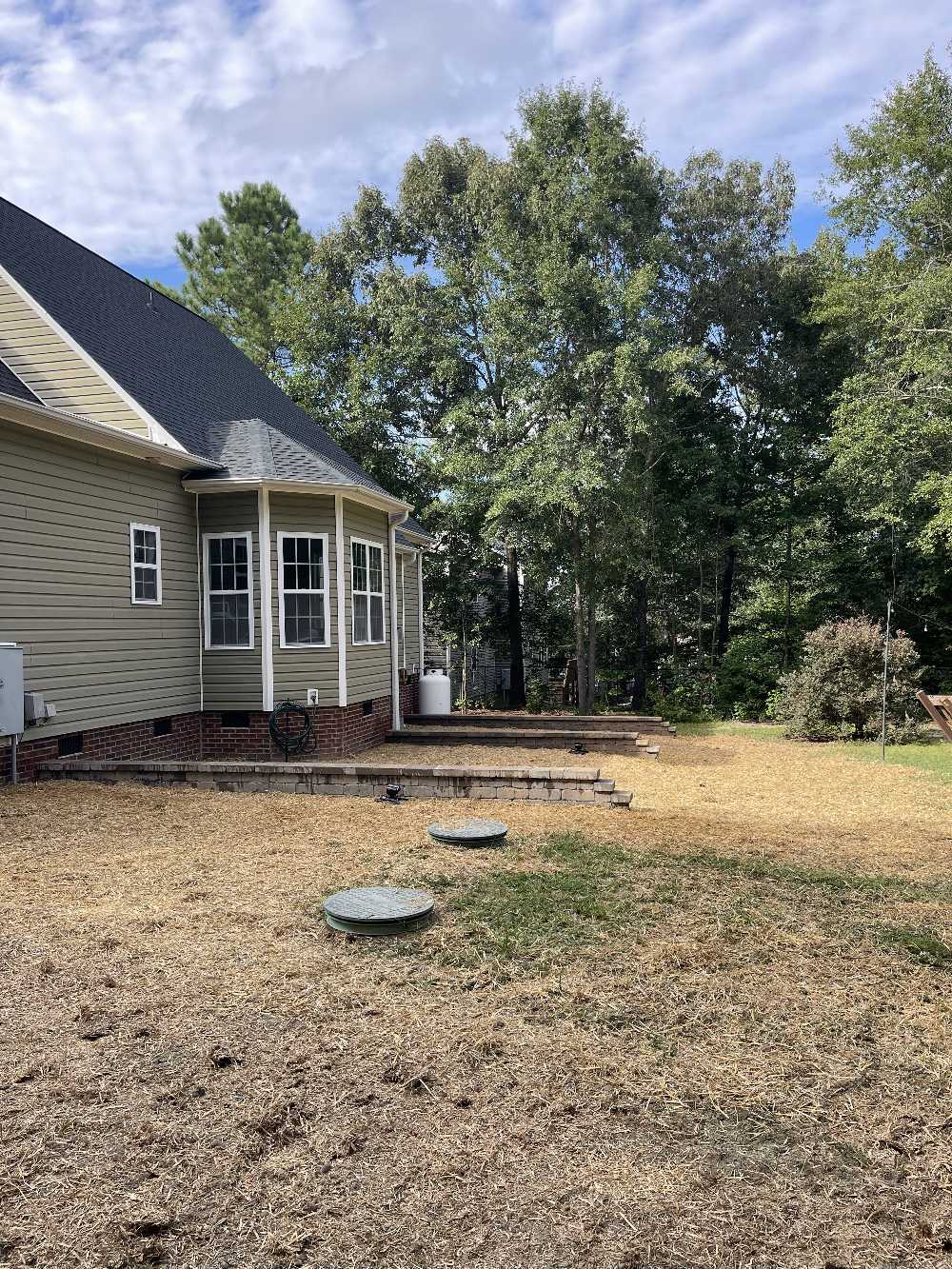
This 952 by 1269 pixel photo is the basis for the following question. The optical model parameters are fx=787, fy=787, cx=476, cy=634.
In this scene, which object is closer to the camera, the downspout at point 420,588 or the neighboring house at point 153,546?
the neighboring house at point 153,546

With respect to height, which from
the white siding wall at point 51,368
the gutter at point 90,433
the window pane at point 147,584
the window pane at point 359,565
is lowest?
the window pane at point 147,584

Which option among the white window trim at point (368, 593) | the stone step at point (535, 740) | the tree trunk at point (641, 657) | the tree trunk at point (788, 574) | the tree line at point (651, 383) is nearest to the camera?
the white window trim at point (368, 593)

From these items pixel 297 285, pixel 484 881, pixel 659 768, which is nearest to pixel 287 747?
pixel 659 768

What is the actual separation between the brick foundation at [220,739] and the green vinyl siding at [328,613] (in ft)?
1.21

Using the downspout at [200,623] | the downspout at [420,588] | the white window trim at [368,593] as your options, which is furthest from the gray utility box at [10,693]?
the downspout at [420,588]

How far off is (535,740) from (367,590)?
352cm

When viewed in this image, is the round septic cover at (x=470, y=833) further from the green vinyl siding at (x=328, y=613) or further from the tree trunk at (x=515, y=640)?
the tree trunk at (x=515, y=640)

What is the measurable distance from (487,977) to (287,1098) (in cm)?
115

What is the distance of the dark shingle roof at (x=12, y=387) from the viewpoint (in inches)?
307

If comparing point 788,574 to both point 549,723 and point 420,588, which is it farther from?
point 420,588

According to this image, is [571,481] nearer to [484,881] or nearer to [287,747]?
[287,747]

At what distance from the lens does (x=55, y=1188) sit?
217 centimetres

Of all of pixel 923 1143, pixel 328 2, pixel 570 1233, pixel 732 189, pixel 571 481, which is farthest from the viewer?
pixel 732 189

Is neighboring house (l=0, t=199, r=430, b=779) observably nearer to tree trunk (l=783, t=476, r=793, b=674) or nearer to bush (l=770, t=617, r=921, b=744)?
bush (l=770, t=617, r=921, b=744)
